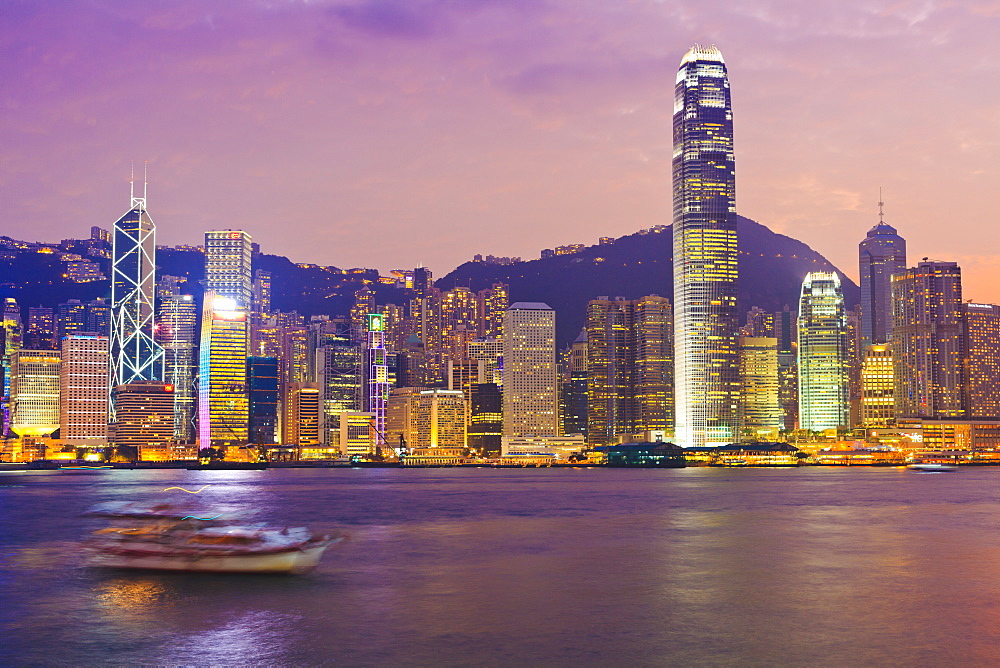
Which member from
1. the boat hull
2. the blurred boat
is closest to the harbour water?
the boat hull

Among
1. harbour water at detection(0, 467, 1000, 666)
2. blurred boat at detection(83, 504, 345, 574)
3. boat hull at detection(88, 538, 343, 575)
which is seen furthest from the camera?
blurred boat at detection(83, 504, 345, 574)

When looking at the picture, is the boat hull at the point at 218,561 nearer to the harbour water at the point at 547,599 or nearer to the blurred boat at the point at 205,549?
the blurred boat at the point at 205,549

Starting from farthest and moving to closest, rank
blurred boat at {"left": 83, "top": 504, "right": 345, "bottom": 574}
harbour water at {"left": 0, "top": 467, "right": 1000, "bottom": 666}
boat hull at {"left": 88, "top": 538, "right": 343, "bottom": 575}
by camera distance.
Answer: blurred boat at {"left": 83, "top": 504, "right": 345, "bottom": 574}
boat hull at {"left": 88, "top": 538, "right": 343, "bottom": 575}
harbour water at {"left": 0, "top": 467, "right": 1000, "bottom": 666}

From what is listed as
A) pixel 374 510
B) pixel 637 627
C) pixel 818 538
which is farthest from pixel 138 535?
pixel 374 510

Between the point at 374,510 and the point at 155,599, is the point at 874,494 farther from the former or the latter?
the point at 155,599

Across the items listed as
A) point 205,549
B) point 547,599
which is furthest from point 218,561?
point 547,599

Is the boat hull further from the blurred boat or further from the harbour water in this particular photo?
the harbour water

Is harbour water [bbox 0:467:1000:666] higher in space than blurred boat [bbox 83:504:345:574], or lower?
lower
